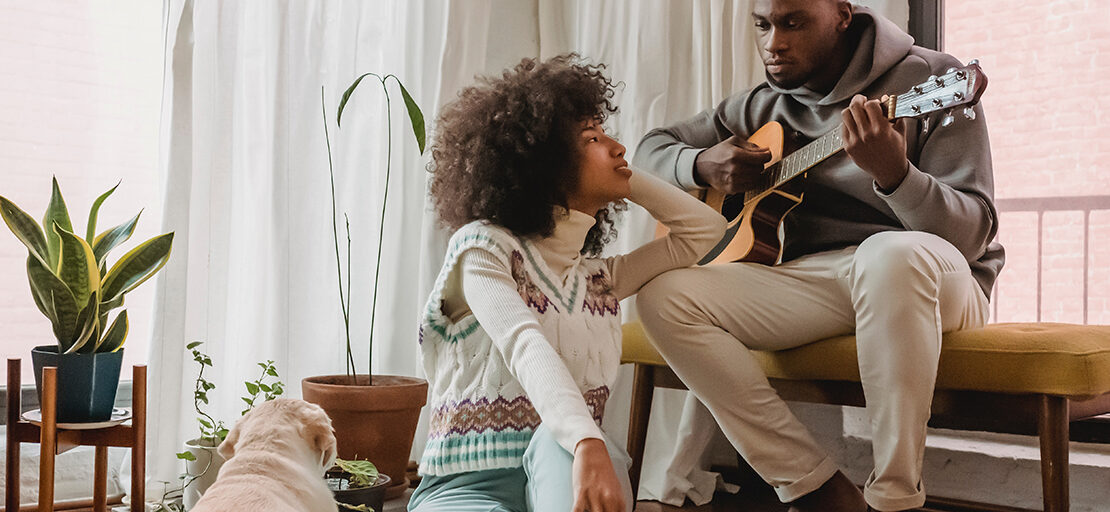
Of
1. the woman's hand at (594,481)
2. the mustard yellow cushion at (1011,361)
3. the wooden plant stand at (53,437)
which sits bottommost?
the wooden plant stand at (53,437)

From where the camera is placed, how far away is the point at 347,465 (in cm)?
183

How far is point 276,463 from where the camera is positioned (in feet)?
4.13

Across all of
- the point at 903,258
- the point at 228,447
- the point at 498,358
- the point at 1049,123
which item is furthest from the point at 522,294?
the point at 1049,123

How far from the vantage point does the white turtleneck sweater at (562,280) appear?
42.1 inches

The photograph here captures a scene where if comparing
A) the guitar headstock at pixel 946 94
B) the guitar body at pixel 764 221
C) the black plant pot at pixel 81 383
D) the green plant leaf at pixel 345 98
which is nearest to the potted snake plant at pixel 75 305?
the black plant pot at pixel 81 383

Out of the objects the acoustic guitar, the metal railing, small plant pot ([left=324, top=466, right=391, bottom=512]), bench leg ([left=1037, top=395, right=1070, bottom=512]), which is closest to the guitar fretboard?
the acoustic guitar

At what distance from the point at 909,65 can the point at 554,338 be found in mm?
1059

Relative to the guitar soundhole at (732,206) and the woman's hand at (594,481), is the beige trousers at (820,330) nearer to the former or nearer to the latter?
the guitar soundhole at (732,206)

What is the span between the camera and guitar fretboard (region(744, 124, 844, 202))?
177 centimetres

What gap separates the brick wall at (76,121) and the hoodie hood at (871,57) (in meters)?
1.60

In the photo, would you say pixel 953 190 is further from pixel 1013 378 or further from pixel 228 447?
pixel 228 447

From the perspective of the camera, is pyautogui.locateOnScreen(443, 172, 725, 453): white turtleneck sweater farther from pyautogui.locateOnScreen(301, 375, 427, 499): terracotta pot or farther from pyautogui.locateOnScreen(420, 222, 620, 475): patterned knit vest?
pyautogui.locateOnScreen(301, 375, 427, 499): terracotta pot

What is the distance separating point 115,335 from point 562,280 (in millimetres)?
884

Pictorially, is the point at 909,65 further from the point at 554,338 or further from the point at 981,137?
the point at 554,338
